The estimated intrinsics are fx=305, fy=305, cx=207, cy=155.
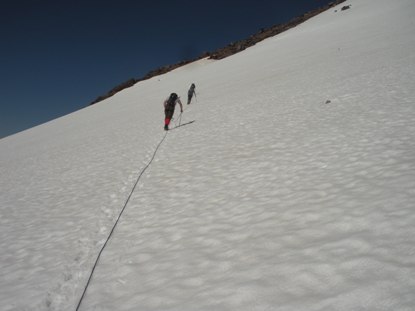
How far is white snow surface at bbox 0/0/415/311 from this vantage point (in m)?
3.26

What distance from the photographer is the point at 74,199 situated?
8078mm

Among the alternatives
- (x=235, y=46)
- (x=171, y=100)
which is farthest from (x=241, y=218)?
(x=235, y=46)

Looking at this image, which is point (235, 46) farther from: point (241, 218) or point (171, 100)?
point (241, 218)

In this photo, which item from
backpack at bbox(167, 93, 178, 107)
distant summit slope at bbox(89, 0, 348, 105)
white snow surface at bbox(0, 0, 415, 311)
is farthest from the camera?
distant summit slope at bbox(89, 0, 348, 105)

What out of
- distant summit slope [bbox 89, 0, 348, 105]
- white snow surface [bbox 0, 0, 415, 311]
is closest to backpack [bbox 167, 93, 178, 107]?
white snow surface [bbox 0, 0, 415, 311]

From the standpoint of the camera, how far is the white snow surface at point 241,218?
326 cm

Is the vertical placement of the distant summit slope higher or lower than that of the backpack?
higher

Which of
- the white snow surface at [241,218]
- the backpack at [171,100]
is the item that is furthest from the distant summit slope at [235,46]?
the white snow surface at [241,218]

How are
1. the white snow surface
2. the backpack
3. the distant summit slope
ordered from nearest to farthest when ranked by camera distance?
the white snow surface → the backpack → the distant summit slope

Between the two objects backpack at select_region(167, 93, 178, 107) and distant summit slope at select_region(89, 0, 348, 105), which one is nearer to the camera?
backpack at select_region(167, 93, 178, 107)

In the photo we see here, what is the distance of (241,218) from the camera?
508 centimetres

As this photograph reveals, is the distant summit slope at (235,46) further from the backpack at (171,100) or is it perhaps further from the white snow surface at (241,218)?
the white snow surface at (241,218)

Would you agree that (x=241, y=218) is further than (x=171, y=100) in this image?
No

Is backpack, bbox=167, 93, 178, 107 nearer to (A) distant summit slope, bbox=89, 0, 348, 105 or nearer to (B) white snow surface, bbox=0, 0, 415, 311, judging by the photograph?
(B) white snow surface, bbox=0, 0, 415, 311
